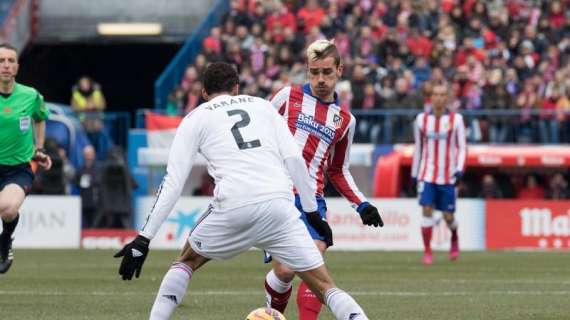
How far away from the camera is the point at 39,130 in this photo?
565 inches

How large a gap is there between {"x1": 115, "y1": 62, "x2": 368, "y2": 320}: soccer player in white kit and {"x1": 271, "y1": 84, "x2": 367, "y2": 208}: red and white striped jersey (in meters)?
1.48

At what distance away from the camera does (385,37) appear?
29.5 meters

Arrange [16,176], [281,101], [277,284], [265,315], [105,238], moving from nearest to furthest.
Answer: [265,315] → [277,284] → [281,101] → [16,176] → [105,238]

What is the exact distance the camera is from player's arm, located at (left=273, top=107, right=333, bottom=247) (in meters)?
8.76

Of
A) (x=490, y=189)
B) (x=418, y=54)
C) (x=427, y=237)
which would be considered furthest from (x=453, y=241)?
(x=418, y=54)

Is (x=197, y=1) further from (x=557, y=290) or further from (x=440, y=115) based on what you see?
(x=557, y=290)

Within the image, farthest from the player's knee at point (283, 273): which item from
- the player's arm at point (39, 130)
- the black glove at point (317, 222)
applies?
the player's arm at point (39, 130)

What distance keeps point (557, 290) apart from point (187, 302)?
4.00 meters

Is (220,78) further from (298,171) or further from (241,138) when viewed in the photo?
(298,171)

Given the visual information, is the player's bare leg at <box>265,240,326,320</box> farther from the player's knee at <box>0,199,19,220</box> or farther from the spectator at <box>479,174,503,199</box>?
the spectator at <box>479,174,503,199</box>

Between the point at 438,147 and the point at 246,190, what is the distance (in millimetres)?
11531

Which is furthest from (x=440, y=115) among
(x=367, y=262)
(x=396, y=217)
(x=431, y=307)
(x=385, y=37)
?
(x=385, y=37)

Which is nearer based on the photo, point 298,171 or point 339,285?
point 298,171

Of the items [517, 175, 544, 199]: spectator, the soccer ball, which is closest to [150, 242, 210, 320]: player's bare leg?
the soccer ball
